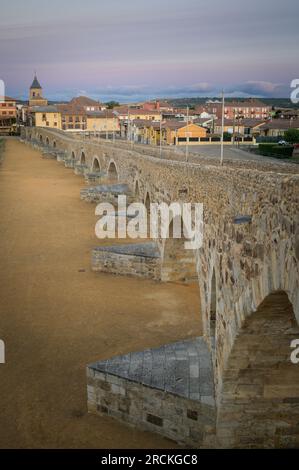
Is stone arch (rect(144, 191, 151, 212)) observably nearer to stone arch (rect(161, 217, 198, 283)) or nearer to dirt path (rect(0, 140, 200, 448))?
dirt path (rect(0, 140, 200, 448))

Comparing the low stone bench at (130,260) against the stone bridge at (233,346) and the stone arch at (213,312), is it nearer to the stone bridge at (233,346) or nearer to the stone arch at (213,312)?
the stone bridge at (233,346)

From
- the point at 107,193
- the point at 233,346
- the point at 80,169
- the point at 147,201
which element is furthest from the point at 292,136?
the point at 233,346

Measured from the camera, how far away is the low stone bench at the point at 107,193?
103ft

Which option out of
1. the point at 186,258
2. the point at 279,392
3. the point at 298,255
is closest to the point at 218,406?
the point at 279,392

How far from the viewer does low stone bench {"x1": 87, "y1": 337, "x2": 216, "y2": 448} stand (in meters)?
9.83

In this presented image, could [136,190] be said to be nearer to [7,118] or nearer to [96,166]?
[96,166]

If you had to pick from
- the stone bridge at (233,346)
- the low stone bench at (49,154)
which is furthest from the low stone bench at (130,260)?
the low stone bench at (49,154)

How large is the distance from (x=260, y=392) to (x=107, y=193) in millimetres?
25674

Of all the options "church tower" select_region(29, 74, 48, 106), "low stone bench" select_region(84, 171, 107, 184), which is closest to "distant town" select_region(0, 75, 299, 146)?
"church tower" select_region(29, 74, 48, 106)

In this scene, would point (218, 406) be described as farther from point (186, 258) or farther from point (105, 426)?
point (186, 258)

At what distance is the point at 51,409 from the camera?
1115cm

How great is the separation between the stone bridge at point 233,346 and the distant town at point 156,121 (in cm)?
2810

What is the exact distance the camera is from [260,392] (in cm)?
930

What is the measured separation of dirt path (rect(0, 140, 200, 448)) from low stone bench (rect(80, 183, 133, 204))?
448 centimetres
